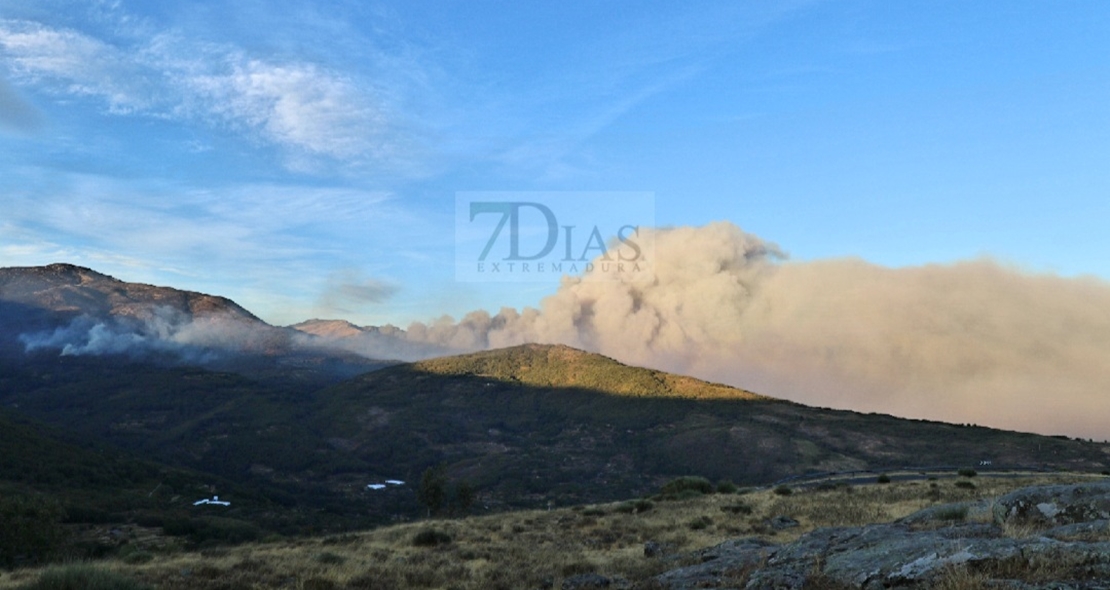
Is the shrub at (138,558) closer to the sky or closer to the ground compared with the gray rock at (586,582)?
closer to the ground

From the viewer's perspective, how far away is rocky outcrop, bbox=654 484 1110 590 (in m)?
8.55

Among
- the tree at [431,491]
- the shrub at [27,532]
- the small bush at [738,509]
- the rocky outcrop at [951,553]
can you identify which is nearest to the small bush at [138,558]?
the shrub at [27,532]

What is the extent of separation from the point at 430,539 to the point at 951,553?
23605 mm

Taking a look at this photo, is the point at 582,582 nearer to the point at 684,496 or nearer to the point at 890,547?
the point at 890,547

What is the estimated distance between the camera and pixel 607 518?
3403 cm

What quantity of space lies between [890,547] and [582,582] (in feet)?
25.6

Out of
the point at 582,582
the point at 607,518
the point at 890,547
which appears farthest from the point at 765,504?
the point at 890,547

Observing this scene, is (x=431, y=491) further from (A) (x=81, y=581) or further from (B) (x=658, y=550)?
(A) (x=81, y=581)

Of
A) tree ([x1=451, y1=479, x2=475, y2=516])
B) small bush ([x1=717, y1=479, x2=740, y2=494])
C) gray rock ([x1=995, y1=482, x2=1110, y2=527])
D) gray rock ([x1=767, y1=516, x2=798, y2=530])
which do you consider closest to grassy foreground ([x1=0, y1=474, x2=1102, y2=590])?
gray rock ([x1=767, y1=516, x2=798, y2=530])

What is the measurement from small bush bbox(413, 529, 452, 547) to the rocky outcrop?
591 inches

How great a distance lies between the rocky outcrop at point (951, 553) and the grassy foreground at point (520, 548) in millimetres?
1449

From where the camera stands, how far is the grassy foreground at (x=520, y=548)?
18578mm

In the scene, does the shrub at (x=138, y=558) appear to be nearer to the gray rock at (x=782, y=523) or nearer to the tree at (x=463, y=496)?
the gray rock at (x=782, y=523)

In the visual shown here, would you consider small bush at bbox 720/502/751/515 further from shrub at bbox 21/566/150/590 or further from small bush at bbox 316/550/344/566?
shrub at bbox 21/566/150/590
